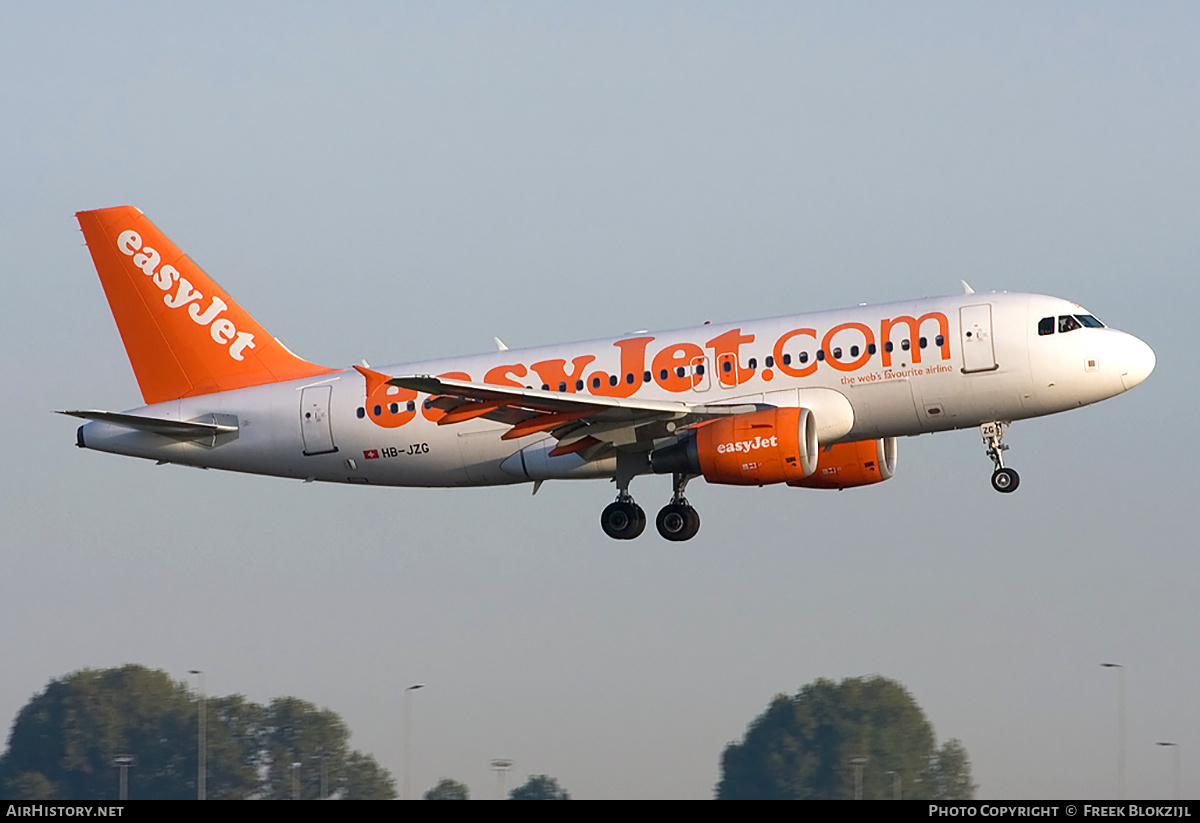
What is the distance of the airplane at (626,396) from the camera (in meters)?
45.4

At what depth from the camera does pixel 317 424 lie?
50844 millimetres

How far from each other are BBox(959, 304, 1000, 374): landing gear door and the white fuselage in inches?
1.4

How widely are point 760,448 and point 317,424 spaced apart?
43.0 ft

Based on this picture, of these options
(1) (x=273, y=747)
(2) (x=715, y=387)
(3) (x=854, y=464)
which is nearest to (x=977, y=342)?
(2) (x=715, y=387)

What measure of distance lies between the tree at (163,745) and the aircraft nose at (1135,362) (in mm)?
50926

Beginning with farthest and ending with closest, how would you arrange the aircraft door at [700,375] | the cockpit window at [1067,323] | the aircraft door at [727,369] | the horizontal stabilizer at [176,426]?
the horizontal stabilizer at [176,426] < the aircraft door at [700,375] < the aircraft door at [727,369] < the cockpit window at [1067,323]

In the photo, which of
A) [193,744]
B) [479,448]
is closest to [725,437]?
[479,448]

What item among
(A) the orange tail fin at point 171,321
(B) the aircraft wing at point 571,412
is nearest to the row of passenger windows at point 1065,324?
(B) the aircraft wing at point 571,412

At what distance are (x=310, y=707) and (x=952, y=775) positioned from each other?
35.0 m

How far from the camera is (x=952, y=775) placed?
96.8m

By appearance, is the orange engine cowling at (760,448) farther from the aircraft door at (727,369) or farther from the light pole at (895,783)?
the light pole at (895,783)

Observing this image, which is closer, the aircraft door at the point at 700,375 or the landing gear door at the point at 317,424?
the aircraft door at the point at 700,375
